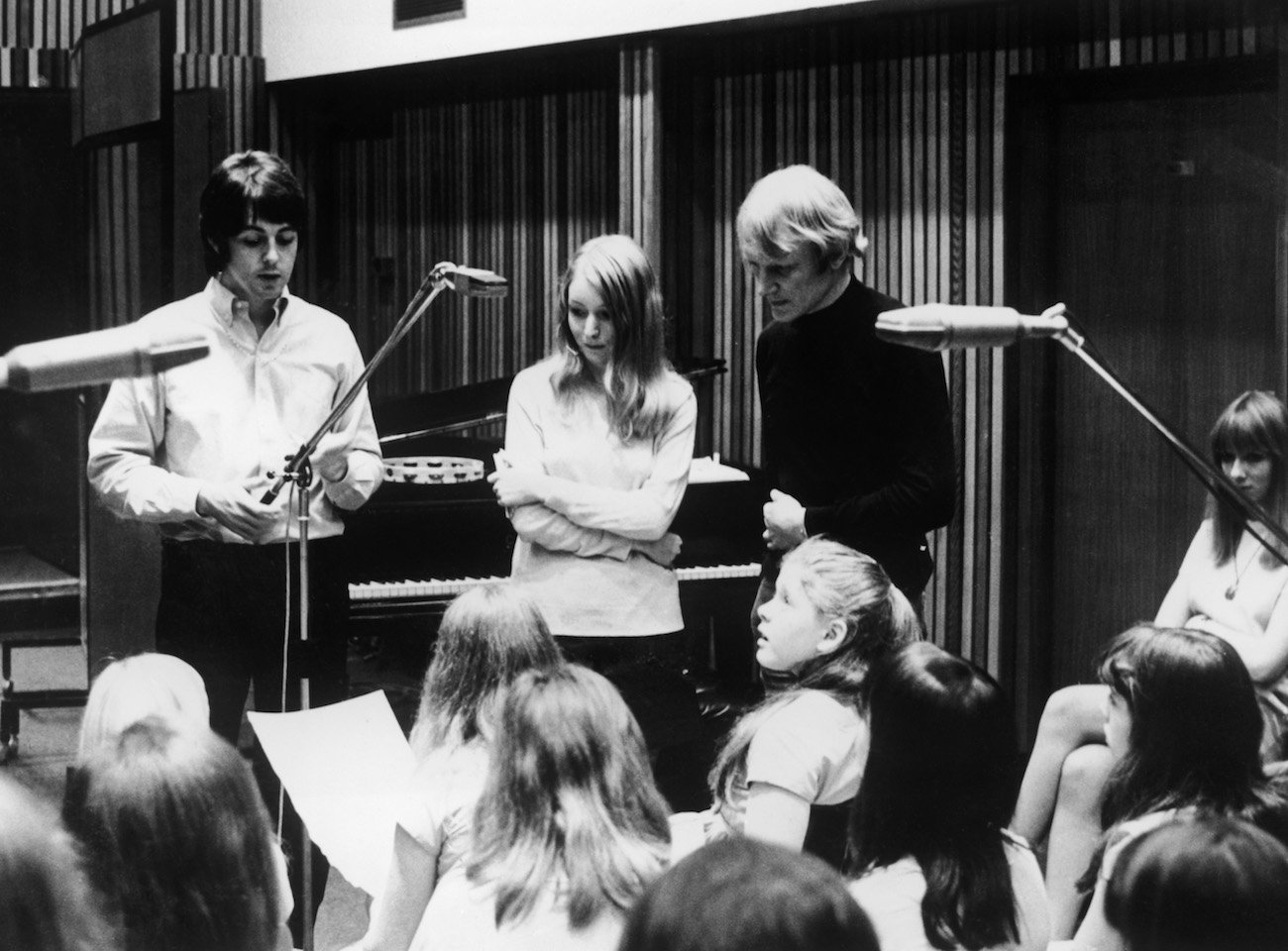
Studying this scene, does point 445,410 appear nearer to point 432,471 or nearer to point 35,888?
point 432,471

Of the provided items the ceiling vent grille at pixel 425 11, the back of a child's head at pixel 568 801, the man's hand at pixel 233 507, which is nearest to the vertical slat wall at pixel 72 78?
the ceiling vent grille at pixel 425 11

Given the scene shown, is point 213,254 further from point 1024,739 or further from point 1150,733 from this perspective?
point 1024,739

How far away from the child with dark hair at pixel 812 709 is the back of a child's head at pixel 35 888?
42.9 inches

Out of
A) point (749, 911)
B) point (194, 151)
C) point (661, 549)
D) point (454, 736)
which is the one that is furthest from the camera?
point (194, 151)

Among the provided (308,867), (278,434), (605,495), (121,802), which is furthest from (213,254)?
(121,802)

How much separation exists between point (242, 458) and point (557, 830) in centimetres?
123

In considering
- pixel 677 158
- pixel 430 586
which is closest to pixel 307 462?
pixel 430 586

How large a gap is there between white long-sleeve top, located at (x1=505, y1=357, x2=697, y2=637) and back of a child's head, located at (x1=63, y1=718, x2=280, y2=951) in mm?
1377

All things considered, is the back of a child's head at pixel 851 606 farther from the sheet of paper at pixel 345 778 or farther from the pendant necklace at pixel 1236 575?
the pendant necklace at pixel 1236 575

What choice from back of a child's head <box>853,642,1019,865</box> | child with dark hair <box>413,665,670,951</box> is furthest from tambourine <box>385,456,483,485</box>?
back of a child's head <box>853,642,1019,865</box>

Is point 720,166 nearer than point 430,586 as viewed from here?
No

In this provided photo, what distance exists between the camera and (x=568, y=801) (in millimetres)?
1925

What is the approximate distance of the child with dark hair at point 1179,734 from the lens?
7.62ft

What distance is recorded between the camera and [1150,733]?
2438 millimetres
